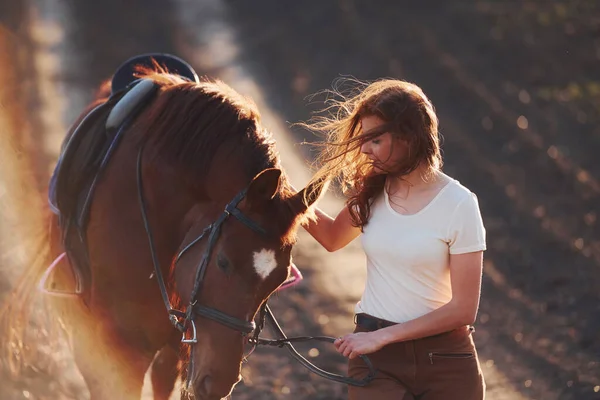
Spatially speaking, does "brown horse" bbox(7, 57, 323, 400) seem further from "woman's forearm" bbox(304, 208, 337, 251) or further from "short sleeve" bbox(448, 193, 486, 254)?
"short sleeve" bbox(448, 193, 486, 254)

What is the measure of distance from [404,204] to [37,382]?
3.29 m

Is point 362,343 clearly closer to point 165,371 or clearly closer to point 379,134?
point 379,134

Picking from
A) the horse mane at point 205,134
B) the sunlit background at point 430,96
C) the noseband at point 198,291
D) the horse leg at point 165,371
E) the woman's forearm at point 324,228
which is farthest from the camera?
the sunlit background at point 430,96

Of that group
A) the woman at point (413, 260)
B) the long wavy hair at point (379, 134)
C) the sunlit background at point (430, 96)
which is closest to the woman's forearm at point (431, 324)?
the woman at point (413, 260)

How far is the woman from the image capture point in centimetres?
352

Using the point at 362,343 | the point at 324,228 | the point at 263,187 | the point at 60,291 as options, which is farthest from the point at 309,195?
the point at 60,291

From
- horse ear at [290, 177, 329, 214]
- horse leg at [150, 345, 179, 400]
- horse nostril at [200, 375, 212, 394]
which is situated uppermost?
horse ear at [290, 177, 329, 214]

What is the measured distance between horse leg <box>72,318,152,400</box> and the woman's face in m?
1.52

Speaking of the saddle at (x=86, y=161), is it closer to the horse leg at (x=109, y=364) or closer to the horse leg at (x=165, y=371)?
the horse leg at (x=109, y=364)

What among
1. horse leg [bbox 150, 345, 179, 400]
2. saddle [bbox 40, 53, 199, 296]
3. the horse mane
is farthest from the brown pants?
saddle [bbox 40, 53, 199, 296]

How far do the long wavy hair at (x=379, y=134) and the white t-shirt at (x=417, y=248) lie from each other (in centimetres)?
7

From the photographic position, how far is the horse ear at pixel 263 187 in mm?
3672

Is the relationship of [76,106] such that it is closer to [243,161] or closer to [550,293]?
[550,293]

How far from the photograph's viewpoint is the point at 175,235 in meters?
4.14
